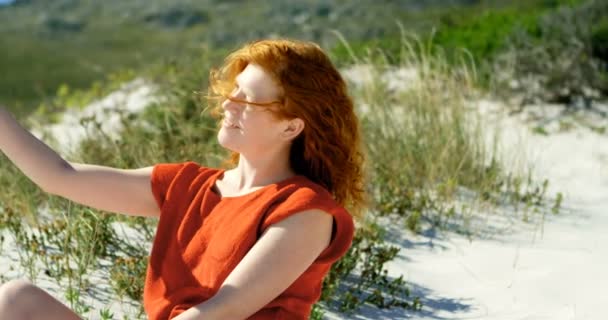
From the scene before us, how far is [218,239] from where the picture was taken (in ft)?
7.13

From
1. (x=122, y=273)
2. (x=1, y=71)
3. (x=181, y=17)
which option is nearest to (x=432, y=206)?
(x=122, y=273)

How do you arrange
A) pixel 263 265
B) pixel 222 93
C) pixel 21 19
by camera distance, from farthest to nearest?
1. pixel 21 19
2. pixel 222 93
3. pixel 263 265

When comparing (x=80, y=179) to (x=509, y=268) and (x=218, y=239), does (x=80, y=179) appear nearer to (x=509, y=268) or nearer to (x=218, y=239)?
(x=218, y=239)

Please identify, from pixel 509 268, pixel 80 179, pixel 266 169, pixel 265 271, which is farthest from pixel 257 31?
pixel 265 271

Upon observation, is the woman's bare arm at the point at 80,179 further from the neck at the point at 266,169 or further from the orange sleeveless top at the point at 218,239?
the neck at the point at 266,169

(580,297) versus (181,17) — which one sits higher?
(580,297)

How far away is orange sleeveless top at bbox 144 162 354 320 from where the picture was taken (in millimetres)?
2127

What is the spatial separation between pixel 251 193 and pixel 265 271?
0.25 meters

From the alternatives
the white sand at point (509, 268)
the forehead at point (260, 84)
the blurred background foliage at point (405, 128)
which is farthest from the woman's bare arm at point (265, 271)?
the white sand at point (509, 268)

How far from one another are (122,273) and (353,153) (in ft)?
4.44

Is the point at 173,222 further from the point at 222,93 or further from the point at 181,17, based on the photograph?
the point at 181,17

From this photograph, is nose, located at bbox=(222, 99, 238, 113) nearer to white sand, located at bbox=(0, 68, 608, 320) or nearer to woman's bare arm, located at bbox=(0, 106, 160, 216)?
woman's bare arm, located at bbox=(0, 106, 160, 216)

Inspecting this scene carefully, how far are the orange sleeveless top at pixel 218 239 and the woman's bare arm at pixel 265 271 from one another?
44mm

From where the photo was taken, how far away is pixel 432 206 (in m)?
4.58
